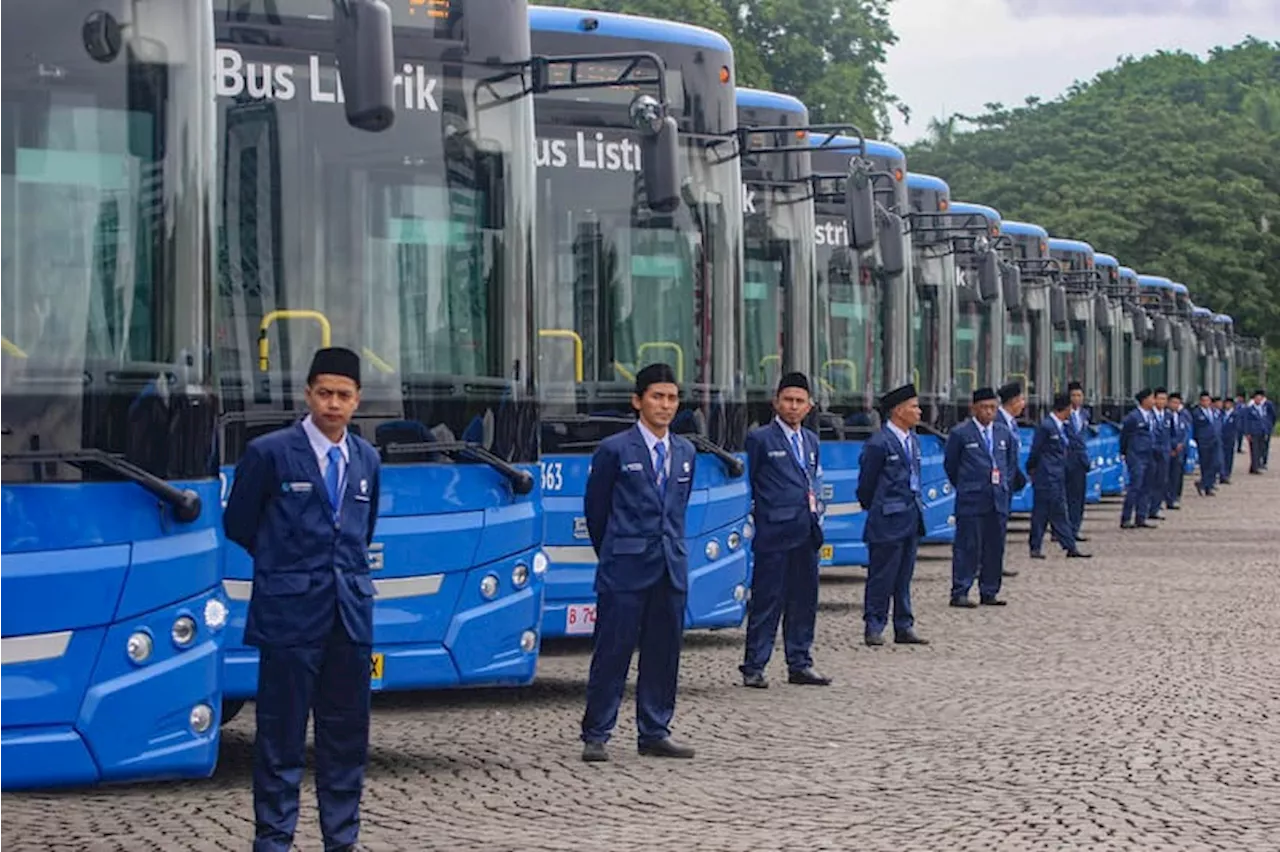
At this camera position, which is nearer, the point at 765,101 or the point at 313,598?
the point at 313,598

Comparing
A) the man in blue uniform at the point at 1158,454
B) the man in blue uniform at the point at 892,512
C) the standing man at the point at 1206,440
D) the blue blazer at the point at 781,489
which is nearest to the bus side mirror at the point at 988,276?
the man in blue uniform at the point at 892,512

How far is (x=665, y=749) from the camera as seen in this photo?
11.5 m

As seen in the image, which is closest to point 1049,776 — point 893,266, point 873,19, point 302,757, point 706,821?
point 706,821

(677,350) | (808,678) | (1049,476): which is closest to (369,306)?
(677,350)

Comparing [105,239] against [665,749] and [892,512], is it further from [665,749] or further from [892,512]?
[892,512]

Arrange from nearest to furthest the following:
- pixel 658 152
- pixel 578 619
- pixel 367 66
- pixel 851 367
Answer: pixel 367 66
pixel 658 152
pixel 578 619
pixel 851 367

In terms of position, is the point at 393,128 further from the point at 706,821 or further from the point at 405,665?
the point at 706,821

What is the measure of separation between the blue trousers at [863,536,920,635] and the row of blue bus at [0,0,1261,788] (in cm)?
131

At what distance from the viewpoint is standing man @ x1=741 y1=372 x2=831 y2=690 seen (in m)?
14.3

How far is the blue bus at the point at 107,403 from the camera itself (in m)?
8.01

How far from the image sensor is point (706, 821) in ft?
31.5

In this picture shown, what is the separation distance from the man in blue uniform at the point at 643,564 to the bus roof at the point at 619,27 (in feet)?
11.1

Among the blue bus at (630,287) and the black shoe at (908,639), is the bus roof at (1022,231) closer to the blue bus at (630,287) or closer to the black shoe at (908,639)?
the black shoe at (908,639)

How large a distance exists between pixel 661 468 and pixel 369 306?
60.2 inches
